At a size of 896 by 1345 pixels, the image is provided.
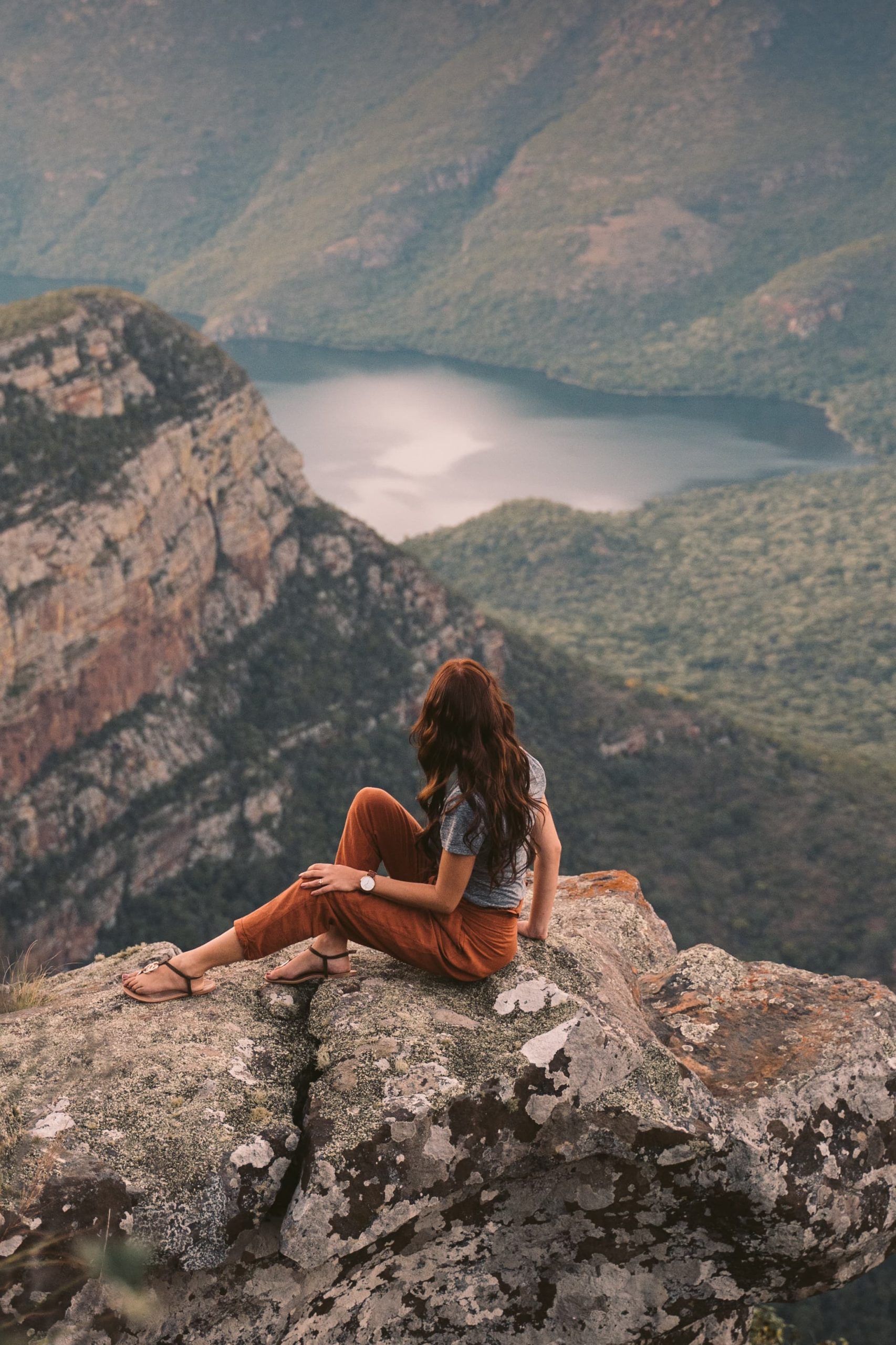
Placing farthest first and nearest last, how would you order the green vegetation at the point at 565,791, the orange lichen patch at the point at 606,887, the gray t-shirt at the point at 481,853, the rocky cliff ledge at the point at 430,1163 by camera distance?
the green vegetation at the point at 565,791 → the orange lichen patch at the point at 606,887 → the gray t-shirt at the point at 481,853 → the rocky cliff ledge at the point at 430,1163

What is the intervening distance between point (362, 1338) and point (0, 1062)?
220 cm

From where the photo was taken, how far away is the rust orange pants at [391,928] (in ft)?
19.9

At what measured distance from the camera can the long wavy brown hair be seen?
5.78 m

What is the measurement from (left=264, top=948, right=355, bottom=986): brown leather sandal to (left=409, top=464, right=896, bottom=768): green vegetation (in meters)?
47.1

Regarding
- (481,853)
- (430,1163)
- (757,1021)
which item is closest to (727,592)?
(757,1021)

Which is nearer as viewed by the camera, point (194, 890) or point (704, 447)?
point (194, 890)

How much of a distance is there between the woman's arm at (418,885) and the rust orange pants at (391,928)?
5 centimetres

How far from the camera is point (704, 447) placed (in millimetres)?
132000

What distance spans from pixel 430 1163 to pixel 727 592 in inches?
3336

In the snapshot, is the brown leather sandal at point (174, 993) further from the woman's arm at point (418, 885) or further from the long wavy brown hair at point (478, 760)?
the long wavy brown hair at point (478, 760)

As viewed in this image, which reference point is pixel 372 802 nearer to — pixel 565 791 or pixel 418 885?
pixel 418 885

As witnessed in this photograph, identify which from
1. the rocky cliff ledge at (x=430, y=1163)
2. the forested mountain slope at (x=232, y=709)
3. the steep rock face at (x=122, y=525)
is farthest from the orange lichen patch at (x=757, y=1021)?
the steep rock face at (x=122, y=525)

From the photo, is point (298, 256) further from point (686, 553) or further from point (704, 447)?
point (686, 553)

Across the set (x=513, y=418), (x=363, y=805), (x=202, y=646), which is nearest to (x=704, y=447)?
(x=513, y=418)
